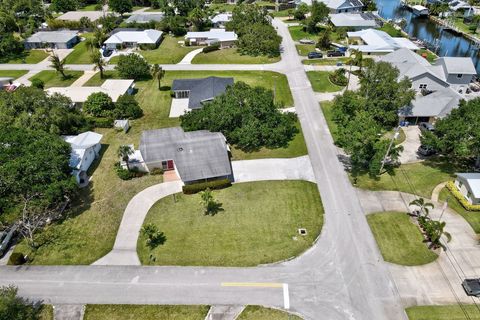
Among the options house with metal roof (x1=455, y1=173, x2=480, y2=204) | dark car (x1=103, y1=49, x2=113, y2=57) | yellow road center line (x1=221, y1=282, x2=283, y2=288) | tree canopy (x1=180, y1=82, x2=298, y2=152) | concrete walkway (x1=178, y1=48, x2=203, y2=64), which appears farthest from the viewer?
dark car (x1=103, y1=49, x2=113, y2=57)

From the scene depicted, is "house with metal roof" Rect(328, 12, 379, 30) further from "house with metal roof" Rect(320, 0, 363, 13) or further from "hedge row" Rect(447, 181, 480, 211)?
"hedge row" Rect(447, 181, 480, 211)

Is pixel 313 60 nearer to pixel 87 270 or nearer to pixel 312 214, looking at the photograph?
pixel 312 214

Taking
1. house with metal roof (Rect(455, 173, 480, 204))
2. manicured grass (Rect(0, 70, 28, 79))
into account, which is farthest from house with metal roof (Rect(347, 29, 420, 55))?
manicured grass (Rect(0, 70, 28, 79))

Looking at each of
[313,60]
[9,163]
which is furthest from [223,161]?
[313,60]

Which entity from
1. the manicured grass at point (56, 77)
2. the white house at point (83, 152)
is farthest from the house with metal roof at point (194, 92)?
Answer: the manicured grass at point (56, 77)

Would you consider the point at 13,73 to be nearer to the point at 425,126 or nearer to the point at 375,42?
the point at 425,126

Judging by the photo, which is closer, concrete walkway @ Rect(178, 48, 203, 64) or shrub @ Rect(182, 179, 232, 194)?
shrub @ Rect(182, 179, 232, 194)
